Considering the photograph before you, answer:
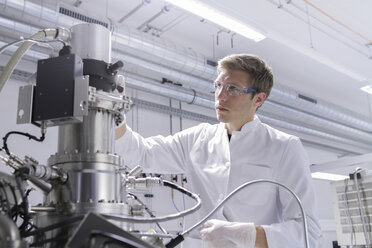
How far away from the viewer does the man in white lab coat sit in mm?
1281

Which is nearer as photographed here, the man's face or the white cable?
the white cable

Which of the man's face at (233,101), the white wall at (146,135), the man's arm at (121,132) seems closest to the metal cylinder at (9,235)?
the man's arm at (121,132)

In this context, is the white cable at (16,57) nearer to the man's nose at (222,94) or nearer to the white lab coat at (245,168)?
the white lab coat at (245,168)

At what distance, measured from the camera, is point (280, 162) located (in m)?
1.42

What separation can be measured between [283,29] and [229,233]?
3691 millimetres

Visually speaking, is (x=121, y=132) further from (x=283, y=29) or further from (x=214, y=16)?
(x=283, y=29)

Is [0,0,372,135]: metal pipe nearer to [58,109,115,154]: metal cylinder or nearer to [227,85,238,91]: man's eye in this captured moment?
[227,85,238,91]: man's eye

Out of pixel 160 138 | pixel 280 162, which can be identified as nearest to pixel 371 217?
pixel 280 162

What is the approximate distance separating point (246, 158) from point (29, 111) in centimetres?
93

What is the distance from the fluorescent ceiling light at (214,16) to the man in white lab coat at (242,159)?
1110mm

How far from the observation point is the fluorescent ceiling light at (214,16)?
2.53 meters

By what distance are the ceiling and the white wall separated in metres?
0.95

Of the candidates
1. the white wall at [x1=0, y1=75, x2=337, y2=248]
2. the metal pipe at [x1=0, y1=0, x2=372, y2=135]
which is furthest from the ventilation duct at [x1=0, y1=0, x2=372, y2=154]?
the white wall at [x1=0, y1=75, x2=337, y2=248]

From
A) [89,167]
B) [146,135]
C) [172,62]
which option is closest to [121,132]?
[89,167]
